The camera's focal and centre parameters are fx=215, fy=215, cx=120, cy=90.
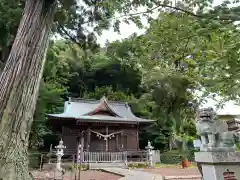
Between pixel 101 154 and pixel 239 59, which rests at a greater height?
pixel 239 59

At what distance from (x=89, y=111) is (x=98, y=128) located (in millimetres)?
1424

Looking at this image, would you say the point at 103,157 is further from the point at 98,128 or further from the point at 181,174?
the point at 181,174

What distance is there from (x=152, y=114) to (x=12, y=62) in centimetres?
1870

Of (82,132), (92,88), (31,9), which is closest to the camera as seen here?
(31,9)

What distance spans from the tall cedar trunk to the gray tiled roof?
417 inches

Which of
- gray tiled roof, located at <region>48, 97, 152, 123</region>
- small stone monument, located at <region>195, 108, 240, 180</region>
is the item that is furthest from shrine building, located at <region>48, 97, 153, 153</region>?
small stone monument, located at <region>195, 108, 240, 180</region>

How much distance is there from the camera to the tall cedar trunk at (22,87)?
3029mm

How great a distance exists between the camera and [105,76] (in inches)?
1148

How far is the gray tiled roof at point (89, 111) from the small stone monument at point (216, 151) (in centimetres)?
1088

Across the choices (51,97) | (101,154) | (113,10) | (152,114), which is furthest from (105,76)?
(113,10)

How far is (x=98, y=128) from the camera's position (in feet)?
52.0

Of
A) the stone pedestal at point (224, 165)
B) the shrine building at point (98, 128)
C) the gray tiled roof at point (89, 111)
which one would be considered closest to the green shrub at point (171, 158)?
the shrine building at point (98, 128)

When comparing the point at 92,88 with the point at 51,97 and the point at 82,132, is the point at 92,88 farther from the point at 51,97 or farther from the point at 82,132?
the point at 82,132

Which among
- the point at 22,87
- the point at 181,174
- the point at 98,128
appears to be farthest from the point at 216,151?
the point at 98,128
